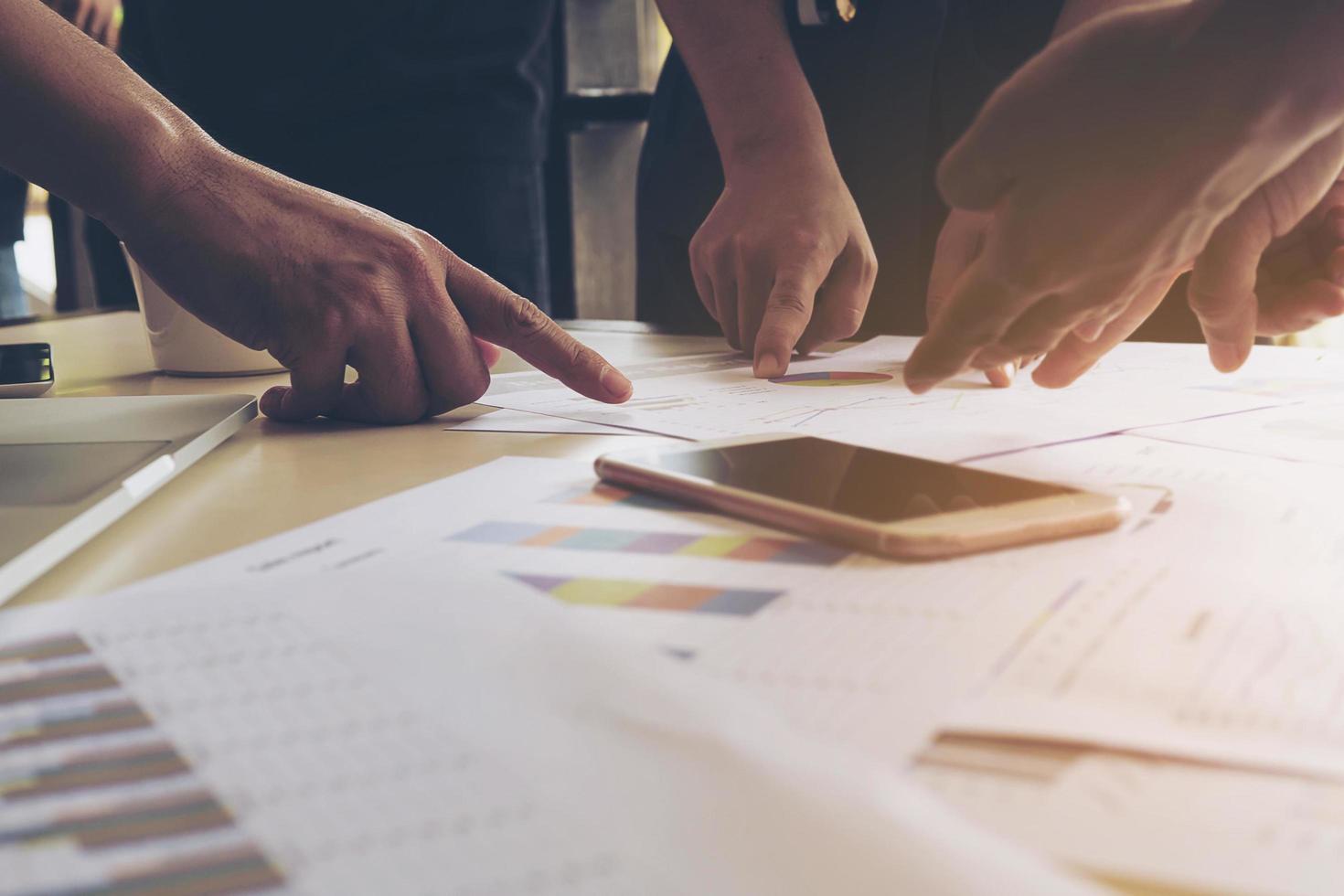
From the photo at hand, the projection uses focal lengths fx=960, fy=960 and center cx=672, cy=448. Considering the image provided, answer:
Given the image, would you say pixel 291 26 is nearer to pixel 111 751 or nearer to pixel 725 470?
pixel 725 470

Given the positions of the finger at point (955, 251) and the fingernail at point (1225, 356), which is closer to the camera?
the fingernail at point (1225, 356)

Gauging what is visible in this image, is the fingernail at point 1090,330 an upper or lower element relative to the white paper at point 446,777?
upper

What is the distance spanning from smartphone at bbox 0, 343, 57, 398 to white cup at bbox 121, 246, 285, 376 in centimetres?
11

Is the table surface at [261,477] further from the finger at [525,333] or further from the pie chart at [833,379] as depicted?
the pie chart at [833,379]

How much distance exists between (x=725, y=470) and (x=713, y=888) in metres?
0.29

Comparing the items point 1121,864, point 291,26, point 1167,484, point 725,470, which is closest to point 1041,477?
point 1167,484

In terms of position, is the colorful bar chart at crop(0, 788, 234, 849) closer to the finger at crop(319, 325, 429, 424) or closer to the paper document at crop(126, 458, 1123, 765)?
the paper document at crop(126, 458, 1123, 765)

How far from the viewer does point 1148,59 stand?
421mm

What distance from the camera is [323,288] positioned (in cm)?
64

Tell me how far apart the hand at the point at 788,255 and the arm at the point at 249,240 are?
0.30 meters

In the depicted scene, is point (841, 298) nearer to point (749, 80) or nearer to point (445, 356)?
point (749, 80)

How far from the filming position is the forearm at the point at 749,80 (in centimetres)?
105

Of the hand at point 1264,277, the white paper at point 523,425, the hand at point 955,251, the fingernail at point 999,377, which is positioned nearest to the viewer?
the hand at point 1264,277

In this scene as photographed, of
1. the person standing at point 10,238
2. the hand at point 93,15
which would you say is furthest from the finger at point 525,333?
the person standing at point 10,238
